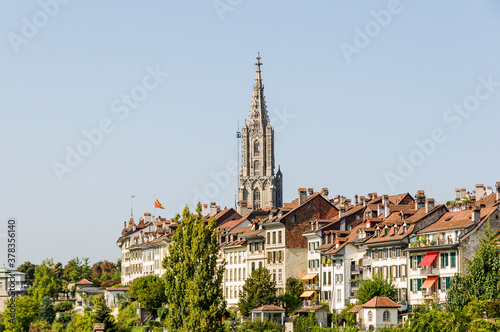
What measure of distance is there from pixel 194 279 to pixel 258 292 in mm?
12224

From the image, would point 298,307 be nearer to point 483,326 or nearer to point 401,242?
point 401,242

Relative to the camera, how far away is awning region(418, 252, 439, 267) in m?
78.9

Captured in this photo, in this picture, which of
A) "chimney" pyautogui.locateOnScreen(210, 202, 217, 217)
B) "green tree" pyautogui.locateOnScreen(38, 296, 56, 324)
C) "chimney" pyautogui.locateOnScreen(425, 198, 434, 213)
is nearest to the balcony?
"chimney" pyautogui.locateOnScreen(425, 198, 434, 213)

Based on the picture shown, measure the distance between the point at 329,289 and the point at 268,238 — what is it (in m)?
13.5

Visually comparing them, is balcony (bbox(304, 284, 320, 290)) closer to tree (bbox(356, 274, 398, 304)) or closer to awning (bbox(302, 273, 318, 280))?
awning (bbox(302, 273, 318, 280))

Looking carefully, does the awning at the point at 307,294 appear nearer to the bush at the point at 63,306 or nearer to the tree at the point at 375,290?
the tree at the point at 375,290

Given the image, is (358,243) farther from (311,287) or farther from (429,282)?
(429,282)

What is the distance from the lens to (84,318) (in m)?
114

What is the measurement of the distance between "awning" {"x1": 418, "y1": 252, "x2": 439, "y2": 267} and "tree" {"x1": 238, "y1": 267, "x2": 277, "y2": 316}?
62.7 ft

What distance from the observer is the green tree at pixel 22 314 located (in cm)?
12712

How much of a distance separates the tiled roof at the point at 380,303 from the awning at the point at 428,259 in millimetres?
4221

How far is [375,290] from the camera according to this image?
81500 millimetres

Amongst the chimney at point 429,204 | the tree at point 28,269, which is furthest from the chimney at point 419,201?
the tree at point 28,269

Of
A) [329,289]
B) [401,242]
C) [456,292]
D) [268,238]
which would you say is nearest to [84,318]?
[268,238]
